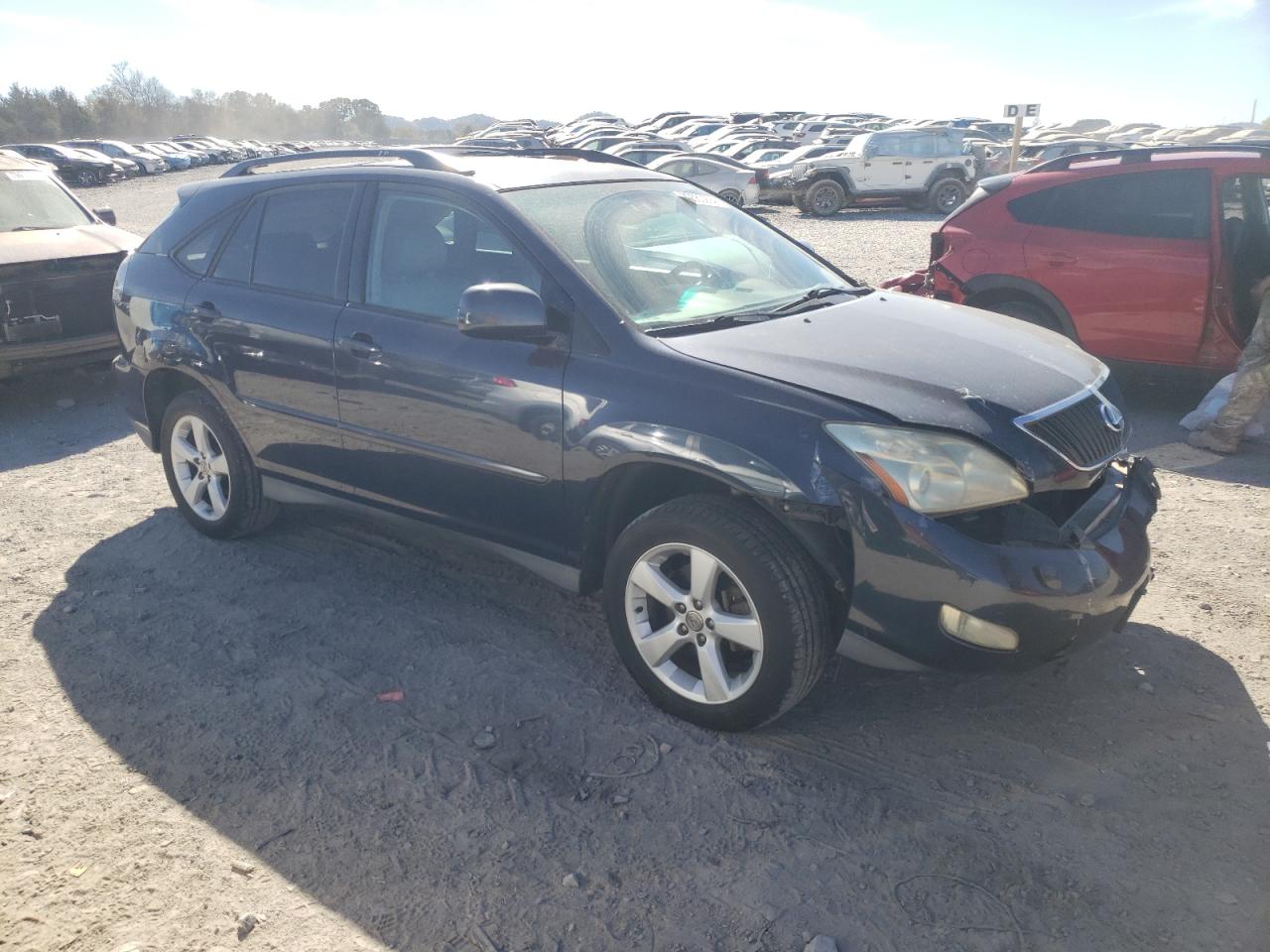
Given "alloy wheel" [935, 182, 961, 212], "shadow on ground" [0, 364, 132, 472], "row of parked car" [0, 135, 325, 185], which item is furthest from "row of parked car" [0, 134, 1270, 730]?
"row of parked car" [0, 135, 325, 185]

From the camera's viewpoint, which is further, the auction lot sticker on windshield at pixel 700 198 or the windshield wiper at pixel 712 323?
the auction lot sticker on windshield at pixel 700 198

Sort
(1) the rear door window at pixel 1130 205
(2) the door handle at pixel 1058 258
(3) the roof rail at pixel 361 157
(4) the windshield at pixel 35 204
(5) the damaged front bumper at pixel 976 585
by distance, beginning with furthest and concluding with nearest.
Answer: (4) the windshield at pixel 35 204 < (2) the door handle at pixel 1058 258 < (1) the rear door window at pixel 1130 205 < (3) the roof rail at pixel 361 157 < (5) the damaged front bumper at pixel 976 585

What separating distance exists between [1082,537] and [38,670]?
12.4 ft

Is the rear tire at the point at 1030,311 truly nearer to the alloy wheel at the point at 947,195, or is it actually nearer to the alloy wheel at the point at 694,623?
the alloy wheel at the point at 694,623

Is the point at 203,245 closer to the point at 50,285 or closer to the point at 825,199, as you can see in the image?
the point at 50,285

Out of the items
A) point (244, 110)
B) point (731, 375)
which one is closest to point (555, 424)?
point (731, 375)

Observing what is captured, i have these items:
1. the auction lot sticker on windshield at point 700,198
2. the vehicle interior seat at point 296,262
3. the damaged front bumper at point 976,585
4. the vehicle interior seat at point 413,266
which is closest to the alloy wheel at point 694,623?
the damaged front bumper at point 976,585

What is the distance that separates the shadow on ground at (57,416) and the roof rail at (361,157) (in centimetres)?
270

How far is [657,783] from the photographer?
3131 millimetres

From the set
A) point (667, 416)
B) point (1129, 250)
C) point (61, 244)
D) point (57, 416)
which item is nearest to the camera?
point (667, 416)

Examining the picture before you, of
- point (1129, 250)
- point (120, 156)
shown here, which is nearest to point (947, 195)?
point (1129, 250)

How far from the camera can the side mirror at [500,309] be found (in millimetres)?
3395

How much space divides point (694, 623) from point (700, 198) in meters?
2.12

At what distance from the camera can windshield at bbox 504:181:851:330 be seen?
367 cm
